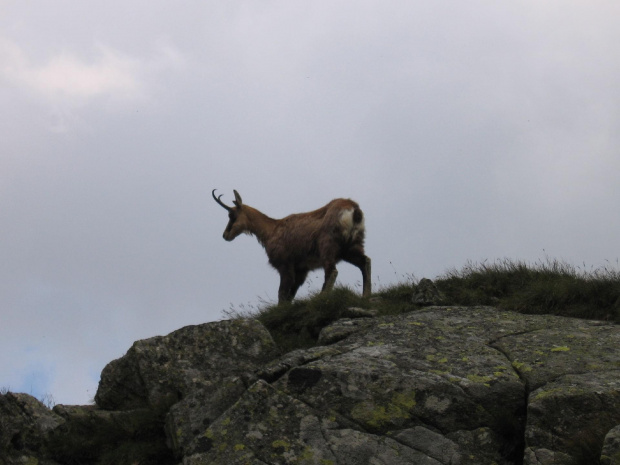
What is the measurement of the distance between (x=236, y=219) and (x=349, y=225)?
3.38 meters

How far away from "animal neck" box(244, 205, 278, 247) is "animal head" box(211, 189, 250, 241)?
91 mm

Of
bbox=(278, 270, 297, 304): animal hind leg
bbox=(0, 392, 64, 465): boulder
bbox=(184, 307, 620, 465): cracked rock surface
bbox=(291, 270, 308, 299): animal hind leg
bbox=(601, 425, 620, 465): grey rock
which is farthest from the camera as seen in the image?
bbox=(291, 270, 308, 299): animal hind leg

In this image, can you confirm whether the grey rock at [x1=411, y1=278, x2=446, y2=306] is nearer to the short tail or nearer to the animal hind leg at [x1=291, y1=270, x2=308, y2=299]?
the short tail

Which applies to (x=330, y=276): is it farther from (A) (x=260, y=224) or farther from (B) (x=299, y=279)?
(A) (x=260, y=224)

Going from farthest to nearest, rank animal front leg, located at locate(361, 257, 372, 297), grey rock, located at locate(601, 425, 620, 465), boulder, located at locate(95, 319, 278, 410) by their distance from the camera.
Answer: animal front leg, located at locate(361, 257, 372, 297)
boulder, located at locate(95, 319, 278, 410)
grey rock, located at locate(601, 425, 620, 465)

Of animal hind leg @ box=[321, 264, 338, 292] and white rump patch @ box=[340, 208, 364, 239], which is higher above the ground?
white rump patch @ box=[340, 208, 364, 239]

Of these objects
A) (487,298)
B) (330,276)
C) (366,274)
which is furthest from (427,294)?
(366,274)

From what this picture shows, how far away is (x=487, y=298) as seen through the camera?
9578mm

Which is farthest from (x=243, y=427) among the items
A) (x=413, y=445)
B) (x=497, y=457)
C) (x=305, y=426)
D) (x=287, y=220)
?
(x=287, y=220)

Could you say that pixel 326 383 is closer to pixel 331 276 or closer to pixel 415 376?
pixel 415 376

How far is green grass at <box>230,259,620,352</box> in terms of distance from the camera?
29.4ft

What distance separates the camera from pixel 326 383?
6672mm

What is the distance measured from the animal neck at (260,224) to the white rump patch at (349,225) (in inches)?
89.8

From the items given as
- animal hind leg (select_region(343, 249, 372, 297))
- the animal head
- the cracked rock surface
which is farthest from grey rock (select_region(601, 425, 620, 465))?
the animal head
